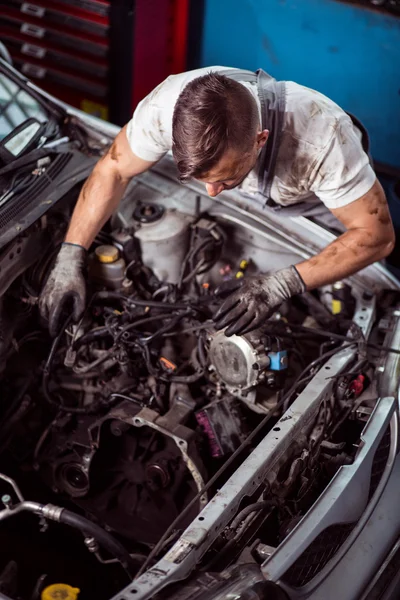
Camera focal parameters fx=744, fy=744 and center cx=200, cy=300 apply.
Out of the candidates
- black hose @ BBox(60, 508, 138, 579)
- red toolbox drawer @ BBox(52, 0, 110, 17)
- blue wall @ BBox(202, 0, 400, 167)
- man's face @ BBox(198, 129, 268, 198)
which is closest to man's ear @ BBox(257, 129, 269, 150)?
man's face @ BBox(198, 129, 268, 198)

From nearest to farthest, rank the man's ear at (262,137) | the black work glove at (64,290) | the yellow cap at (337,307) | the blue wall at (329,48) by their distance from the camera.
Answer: the man's ear at (262,137) < the black work glove at (64,290) < the yellow cap at (337,307) < the blue wall at (329,48)

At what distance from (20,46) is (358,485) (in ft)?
14.0

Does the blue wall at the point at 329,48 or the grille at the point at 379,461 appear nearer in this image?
the grille at the point at 379,461

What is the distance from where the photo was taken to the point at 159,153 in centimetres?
291

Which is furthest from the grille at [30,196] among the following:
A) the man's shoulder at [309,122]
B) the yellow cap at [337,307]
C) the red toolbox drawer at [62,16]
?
the red toolbox drawer at [62,16]

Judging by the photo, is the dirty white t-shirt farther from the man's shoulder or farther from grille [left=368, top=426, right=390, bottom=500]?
grille [left=368, top=426, right=390, bottom=500]

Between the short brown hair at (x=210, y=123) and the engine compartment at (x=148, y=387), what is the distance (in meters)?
0.65

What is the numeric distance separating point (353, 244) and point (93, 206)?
1.01m

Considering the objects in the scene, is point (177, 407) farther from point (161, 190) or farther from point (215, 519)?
point (161, 190)

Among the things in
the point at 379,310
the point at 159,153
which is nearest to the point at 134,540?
the point at 379,310

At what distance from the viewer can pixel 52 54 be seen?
5.18 meters

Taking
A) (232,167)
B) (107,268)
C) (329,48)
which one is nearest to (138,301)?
(107,268)

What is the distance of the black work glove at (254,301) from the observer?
2596mm

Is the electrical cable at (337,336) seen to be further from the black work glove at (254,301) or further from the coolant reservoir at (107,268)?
the coolant reservoir at (107,268)
